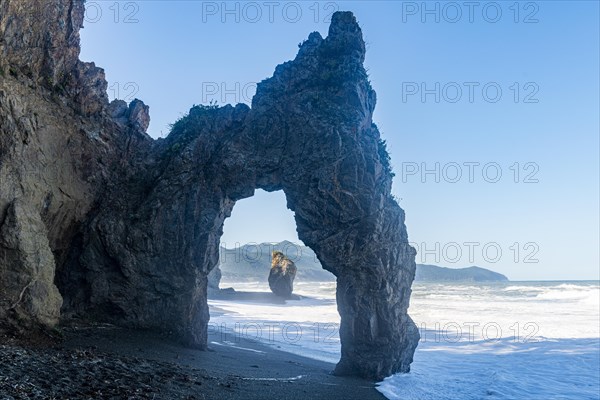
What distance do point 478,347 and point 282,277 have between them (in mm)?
41825

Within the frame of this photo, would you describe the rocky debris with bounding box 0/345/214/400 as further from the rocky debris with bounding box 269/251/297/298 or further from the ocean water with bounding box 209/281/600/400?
the rocky debris with bounding box 269/251/297/298

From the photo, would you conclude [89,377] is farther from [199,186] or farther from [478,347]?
[478,347]

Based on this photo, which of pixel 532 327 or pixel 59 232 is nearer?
pixel 59 232

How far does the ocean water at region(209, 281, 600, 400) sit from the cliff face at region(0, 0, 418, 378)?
2.68 metres

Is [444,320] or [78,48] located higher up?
[78,48]

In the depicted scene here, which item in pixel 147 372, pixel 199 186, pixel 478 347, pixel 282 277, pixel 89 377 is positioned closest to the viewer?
pixel 89 377

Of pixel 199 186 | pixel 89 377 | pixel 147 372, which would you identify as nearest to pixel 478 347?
pixel 199 186

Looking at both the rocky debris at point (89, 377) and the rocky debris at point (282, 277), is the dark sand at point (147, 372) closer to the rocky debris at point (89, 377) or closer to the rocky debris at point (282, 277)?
the rocky debris at point (89, 377)

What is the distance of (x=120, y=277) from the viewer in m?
17.9

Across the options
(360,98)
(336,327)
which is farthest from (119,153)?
(336,327)

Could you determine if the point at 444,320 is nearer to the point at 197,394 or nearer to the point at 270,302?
the point at 270,302

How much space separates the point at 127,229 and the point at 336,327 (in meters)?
19.6

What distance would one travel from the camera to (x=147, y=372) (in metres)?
11.5

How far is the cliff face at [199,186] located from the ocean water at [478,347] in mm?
2678
